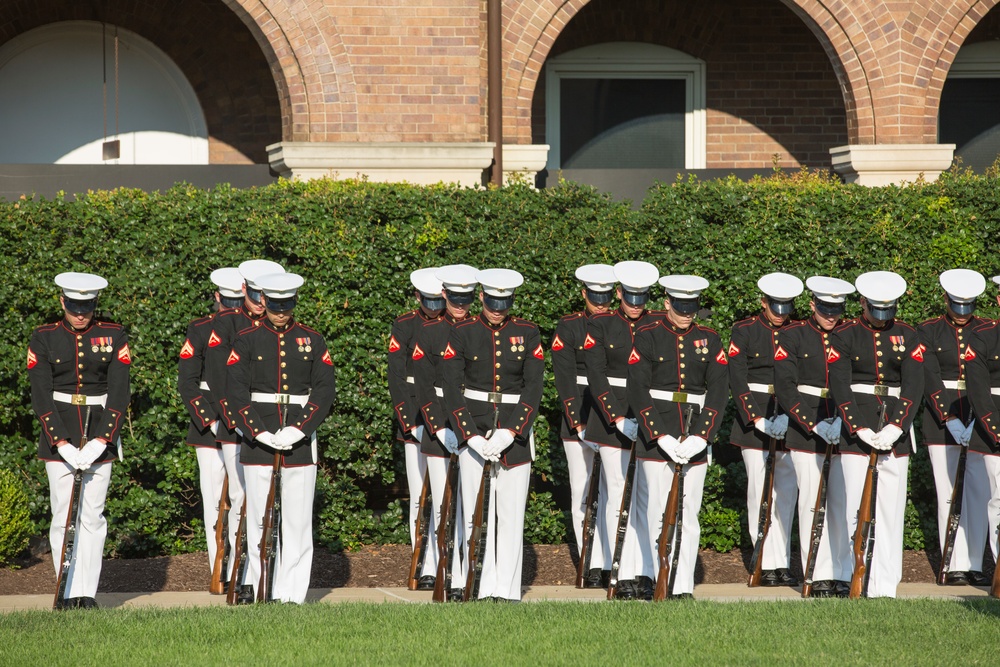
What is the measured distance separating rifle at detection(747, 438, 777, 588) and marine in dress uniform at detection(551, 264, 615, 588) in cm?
98

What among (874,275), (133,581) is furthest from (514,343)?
(133,581)

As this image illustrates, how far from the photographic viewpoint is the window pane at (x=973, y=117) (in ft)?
53.3

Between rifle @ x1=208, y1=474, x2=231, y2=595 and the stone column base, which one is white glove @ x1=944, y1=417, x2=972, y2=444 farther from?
the stone column base

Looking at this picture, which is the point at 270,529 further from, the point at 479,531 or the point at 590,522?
the point at 590,522

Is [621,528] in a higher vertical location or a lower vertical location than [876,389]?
lower

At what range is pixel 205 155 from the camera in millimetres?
15141

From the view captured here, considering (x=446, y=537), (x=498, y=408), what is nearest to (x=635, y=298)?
(x=498, y=408)

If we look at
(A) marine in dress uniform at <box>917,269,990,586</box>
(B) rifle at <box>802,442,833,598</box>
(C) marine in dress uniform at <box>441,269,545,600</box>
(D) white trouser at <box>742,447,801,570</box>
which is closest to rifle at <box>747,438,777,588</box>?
(D) white trouser at <box>742,447,801,570</box>

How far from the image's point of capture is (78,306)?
25.3 ft

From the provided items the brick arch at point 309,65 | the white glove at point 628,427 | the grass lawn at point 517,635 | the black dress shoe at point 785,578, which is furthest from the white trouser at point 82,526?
the brick arch at point 309,65

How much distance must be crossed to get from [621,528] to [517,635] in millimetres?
1768

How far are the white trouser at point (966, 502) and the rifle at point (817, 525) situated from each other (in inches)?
43.0

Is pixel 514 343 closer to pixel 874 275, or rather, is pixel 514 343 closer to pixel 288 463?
pixel 288 463

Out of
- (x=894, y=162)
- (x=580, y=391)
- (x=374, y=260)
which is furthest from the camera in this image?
(x=894, y=162)
